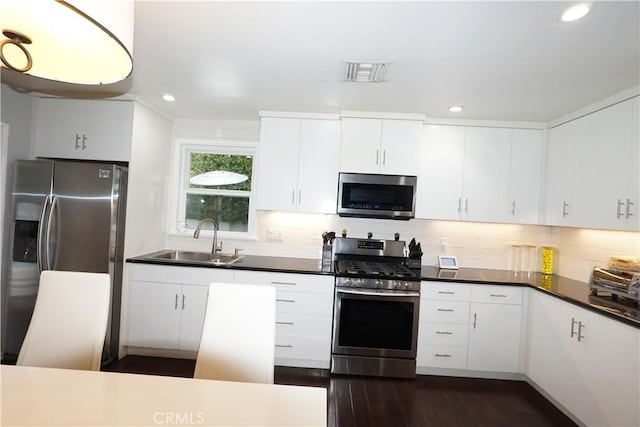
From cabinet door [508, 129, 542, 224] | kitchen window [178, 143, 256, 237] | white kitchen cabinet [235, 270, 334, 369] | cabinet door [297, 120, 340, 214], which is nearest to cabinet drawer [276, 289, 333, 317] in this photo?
white kitchen cabinet [235, 270, 334, 369]

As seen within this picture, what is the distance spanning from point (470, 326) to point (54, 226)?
3.61 metres

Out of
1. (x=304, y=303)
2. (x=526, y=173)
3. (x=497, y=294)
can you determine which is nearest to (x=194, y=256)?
(x=304, y=303)

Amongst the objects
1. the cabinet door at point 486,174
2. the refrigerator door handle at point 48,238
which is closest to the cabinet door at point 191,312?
the refrigerator door handle at point 48,238

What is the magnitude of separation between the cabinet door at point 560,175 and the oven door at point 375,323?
149 centimetres

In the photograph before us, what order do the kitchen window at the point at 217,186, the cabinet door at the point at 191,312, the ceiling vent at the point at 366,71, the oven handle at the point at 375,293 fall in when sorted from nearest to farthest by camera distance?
1. the ceiling vent at the point at 366,71
2. the oven handle at the point at 375,293
3. the cabinet door at the point at 191,312
4. the kitchen window at the point at 217,186

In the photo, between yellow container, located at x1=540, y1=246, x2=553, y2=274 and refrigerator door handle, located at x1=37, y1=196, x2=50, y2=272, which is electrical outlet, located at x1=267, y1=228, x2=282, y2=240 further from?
yellow container, located at x1=540, y1=246, x2=553, y2=274

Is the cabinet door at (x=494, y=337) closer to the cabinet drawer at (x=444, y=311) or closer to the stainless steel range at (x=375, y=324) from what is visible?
the cabinet drawer at (x=444, y=311)

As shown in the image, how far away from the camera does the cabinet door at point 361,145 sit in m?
3.04

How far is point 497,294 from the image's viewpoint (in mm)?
2752

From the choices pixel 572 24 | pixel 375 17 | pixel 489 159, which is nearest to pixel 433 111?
pixel 489 159

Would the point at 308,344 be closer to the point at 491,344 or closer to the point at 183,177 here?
the point at 491,344

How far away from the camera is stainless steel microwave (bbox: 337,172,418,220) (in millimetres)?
3033

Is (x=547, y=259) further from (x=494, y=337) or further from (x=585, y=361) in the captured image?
(x=585, y=361)

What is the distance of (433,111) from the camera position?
291cm
